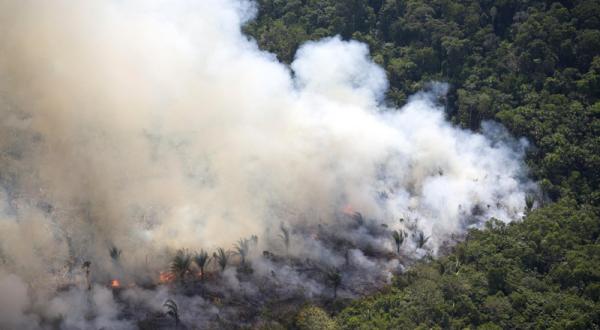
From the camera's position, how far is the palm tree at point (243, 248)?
68562 mm

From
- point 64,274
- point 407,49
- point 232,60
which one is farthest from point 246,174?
point 407,49

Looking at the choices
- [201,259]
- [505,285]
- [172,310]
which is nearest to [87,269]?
[172,310]

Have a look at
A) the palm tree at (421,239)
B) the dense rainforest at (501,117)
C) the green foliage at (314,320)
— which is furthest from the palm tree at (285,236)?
the palm tree at (421,239)

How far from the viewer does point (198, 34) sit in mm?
82188

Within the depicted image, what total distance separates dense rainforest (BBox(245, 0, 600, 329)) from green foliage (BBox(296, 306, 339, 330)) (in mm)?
132

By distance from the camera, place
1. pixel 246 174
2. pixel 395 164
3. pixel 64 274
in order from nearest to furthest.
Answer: pixel 64 274, pixel 246 174, pixel 395 164

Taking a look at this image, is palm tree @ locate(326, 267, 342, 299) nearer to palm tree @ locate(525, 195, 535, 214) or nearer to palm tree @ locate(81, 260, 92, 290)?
palm tree @ locate(81, 260, 92, 290)

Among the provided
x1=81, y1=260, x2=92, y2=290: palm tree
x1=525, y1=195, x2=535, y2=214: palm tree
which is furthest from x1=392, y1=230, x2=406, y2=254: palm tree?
x1=81, y1=260, x2=92, y2=290: palm tree

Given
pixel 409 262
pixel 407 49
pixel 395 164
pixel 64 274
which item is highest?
pixel 407 49

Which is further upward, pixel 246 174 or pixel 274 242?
pixel 246 174

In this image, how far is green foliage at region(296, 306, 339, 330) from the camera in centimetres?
6156

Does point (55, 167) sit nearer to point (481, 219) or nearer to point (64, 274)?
point (64, 274)

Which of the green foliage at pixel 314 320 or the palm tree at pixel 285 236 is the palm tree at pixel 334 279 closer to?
the green foliage at pixel 314 320

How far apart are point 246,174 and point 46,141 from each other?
18.9 meters
